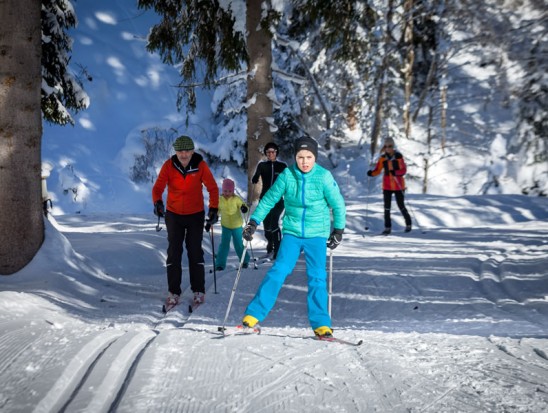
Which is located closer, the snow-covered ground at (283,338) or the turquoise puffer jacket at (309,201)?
the snow-covered ground at (283,338)

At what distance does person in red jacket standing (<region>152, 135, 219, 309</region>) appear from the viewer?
20.1 ft

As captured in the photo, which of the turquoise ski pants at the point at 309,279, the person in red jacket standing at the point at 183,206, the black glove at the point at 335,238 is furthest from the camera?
the person in red jacket standing at the point at 183,206

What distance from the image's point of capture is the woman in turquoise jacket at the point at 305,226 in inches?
177

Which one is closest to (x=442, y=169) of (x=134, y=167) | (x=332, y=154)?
(x=332, y=154)

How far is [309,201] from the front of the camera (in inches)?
179

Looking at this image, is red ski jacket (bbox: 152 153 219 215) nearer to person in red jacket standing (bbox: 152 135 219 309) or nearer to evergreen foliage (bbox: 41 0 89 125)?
person in red jacket standing (bbox: 152 135 219 309)

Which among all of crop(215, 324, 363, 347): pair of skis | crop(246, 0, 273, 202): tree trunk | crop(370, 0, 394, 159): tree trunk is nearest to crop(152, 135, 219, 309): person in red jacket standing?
crop(215, 324, 363, 347): pair of skis

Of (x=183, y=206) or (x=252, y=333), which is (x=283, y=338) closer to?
(x=252, y=333)

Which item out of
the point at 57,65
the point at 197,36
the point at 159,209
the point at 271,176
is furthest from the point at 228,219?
the point at 57,65

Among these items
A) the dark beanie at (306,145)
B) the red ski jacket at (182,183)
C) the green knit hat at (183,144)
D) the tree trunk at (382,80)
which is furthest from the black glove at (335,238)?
the tree trunk at (382,80)

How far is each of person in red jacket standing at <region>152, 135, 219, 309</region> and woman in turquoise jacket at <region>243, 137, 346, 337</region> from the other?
5.99ft

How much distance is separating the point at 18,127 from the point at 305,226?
162 inches

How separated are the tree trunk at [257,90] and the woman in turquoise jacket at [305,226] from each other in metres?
6.63

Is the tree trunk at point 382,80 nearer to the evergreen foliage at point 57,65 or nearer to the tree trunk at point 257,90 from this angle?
the tree trunk at point 257,90
